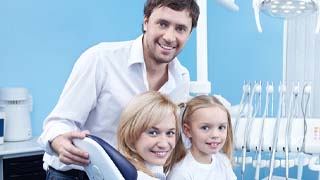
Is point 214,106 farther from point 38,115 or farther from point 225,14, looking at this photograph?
point 225,14

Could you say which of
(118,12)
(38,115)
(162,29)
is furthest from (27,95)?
(162,29)

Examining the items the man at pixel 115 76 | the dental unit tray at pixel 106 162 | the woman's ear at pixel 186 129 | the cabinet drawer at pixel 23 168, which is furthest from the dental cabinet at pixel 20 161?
the dental unit tray at pixel 106 162

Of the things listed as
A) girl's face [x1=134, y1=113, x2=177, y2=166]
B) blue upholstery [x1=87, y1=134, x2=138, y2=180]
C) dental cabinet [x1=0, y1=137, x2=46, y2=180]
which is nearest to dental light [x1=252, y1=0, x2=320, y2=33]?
girl's face [x1=134, y1=113, x2=177, y2=166]

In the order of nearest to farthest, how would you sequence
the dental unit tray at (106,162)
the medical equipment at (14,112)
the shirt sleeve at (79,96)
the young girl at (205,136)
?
the dental unit tray at (106,162) < the shirt sleeve at (79,96) < the young girl at (205,136) < the medical equipment at (14,112)

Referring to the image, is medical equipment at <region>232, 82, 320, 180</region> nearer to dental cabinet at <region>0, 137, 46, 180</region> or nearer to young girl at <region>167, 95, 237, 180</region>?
young girl at <region>167, 95, 237, 180</region>

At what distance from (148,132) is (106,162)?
0.33 meters

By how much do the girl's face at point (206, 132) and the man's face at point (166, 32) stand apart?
0.25m

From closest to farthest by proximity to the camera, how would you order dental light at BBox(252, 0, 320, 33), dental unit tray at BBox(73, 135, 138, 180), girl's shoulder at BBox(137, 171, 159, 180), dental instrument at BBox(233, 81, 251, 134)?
dental unit tray at BBox(73, 135, 138, 180) → girl's shoulder at BBox(137, 171, 159, 180) → dental light at BBox(252, 0, 320, 33) → dental instrument at BBox(233, 81, 251, 134)

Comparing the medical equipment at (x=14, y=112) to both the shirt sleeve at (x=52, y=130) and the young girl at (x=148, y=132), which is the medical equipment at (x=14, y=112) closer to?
the shirt sleeve at (x=52, y=130)

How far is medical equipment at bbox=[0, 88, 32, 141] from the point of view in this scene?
232 cm

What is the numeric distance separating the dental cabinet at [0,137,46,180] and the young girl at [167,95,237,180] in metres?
1.07

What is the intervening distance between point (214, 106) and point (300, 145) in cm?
43

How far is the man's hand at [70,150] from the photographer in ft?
3.29

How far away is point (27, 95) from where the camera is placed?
2.45 metres
